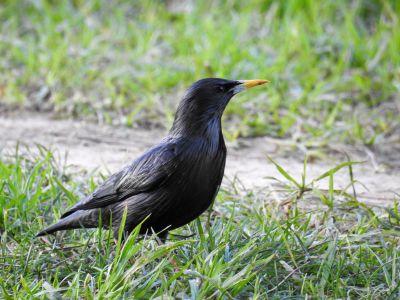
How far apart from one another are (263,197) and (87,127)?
2146mm

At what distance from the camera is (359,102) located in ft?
24.6

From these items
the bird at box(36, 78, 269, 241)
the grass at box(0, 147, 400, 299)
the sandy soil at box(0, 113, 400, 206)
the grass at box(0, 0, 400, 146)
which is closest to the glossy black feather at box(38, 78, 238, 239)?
the bird at box(36, 78, 269, 241)

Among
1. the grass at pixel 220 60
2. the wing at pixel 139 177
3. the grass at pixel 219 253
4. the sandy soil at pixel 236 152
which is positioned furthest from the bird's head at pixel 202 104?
the grass at pixel 220 60

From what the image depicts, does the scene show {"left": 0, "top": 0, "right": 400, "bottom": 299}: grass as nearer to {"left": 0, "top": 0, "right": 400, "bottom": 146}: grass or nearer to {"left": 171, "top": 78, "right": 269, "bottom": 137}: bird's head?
{"left": 0, "top": 0, "right": 400, "bottom": 146}: grass

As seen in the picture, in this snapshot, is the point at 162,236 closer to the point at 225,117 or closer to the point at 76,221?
the point at 76,221

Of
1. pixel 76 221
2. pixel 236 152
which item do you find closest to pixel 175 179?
pixel 76 221

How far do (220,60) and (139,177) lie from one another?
3629 mm

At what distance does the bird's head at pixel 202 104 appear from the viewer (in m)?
4.38

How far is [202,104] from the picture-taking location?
175 inches

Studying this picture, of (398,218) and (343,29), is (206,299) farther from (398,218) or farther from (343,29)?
(343,29)

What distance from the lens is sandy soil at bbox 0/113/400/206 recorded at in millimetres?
5816

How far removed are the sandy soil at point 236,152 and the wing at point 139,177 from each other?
1111 millimetres

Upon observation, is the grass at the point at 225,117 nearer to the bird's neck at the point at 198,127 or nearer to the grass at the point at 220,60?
the grass at the point at 220,60

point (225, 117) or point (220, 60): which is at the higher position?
point (220, 60)
